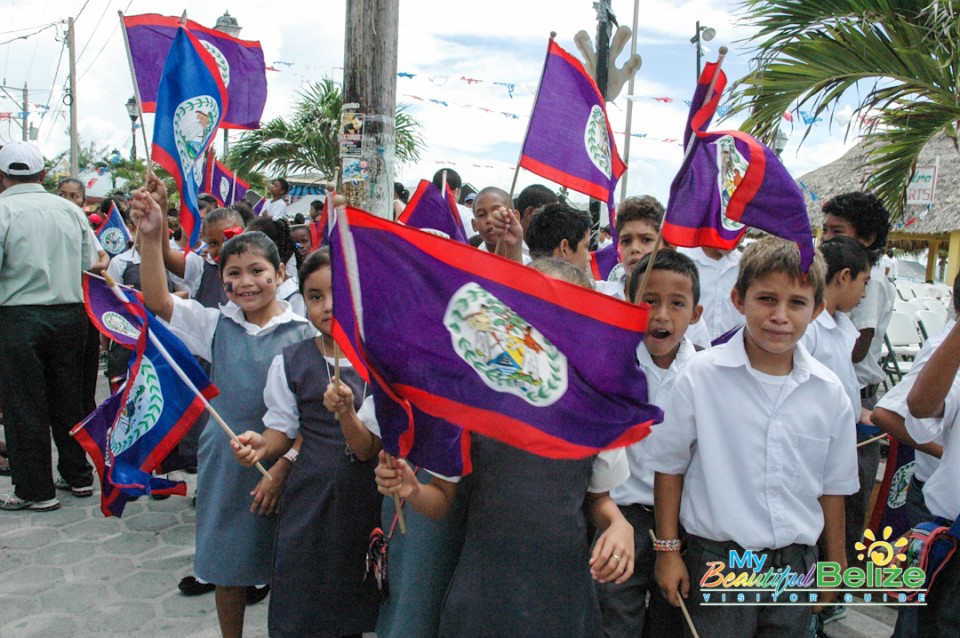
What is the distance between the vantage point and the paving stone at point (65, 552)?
4.37 m

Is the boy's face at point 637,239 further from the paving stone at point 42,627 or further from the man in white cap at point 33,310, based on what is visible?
the man in white cap at point 33,310

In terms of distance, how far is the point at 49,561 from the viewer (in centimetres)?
436

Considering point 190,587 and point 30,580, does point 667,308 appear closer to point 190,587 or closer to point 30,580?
point 190,587

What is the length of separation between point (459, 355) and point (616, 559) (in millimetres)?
675

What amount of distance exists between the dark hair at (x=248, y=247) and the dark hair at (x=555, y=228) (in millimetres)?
1290

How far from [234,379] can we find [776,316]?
6.98 feet

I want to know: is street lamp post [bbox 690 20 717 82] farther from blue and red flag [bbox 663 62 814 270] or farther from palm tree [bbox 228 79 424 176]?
blue and red flag [bbox 663 62 814 270]

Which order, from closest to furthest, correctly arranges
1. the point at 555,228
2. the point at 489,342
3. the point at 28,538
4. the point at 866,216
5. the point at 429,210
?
1. the point at 489,342
2. the point at 555,228
3. the point at 866,216
4. the point at 429,210
5. the point at 28,538

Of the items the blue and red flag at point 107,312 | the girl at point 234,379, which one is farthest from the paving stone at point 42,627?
the blue and red flag at point 107,312

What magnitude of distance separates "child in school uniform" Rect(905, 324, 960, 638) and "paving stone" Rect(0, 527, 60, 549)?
464cm

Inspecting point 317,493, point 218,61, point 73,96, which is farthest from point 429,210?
point 73,96

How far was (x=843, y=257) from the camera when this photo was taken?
3.51 m

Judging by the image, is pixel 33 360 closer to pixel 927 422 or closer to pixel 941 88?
pixel 927 422

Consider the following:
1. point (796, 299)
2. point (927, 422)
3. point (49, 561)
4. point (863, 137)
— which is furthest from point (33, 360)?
point (863, 137)
